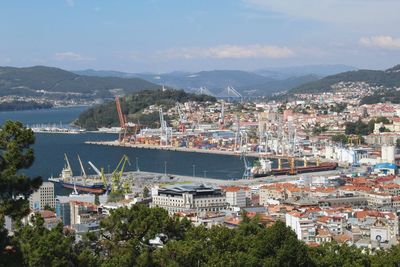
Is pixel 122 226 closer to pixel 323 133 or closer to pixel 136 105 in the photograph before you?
pixel 323 133

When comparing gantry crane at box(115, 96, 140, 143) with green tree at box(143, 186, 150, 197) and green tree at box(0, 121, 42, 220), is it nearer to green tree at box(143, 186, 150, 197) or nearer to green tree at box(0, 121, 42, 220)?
green tree at box(143, 186, 150, 197)

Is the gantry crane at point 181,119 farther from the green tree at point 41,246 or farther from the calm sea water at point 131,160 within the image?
the green tree at point 41,246

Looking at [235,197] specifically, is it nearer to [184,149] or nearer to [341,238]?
[341,238]

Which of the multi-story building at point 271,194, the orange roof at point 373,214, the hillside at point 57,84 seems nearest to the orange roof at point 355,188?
the multi-story building at point 271,194

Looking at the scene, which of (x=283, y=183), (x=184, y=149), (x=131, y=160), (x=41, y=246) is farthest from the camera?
(x=184, y=149)

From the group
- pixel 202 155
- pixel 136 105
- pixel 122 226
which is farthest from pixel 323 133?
pixel 122 226

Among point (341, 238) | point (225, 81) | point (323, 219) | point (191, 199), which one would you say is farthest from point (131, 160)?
point (225, 81)
